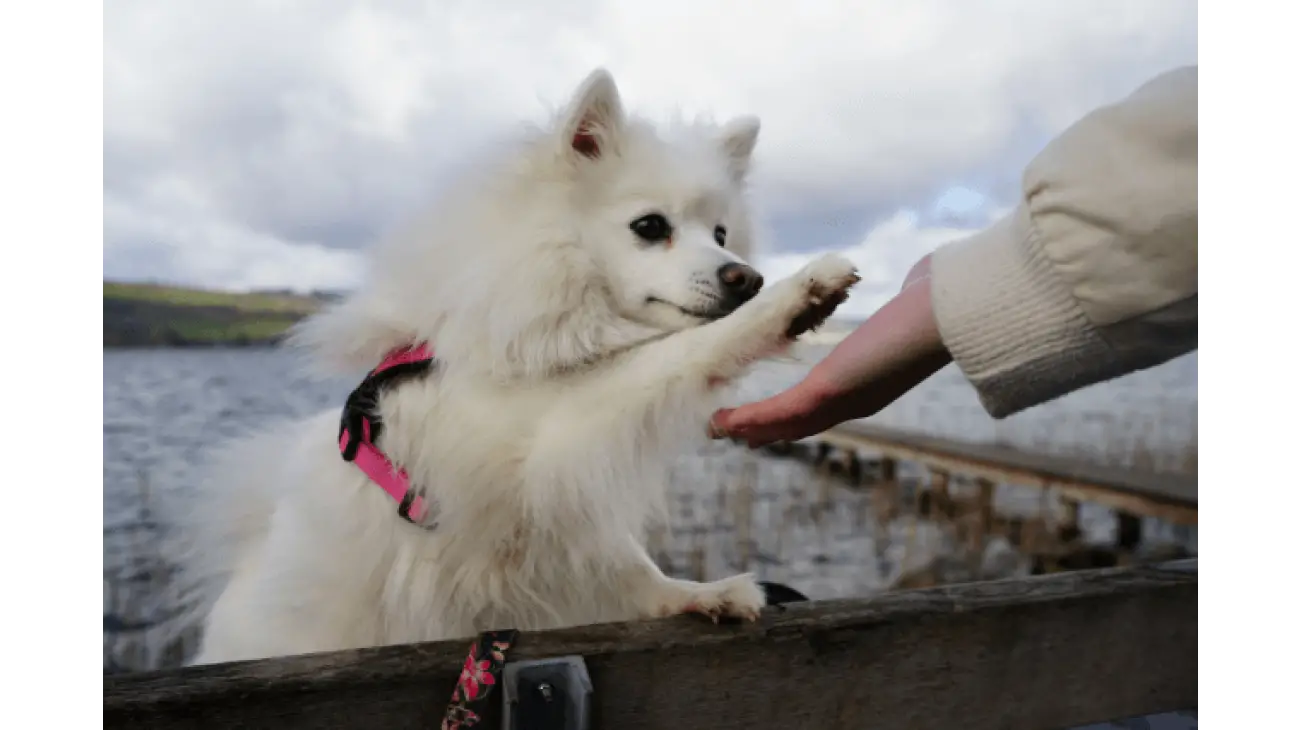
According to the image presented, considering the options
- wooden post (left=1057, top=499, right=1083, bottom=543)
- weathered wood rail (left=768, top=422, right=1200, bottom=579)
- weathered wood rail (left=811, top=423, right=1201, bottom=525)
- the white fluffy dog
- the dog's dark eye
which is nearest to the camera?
the white fluffy dog

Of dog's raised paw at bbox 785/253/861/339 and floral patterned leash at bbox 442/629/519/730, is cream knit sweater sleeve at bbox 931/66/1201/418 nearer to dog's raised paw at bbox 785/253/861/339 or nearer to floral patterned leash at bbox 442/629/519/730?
dog's raised paw at bbox 785/253/861/339

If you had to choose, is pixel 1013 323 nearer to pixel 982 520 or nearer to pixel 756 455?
pixel 756 455

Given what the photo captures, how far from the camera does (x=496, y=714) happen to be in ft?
1.84

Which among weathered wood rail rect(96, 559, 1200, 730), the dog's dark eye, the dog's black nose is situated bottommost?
weathered wood rail rect(96, 559, 1200, 730)

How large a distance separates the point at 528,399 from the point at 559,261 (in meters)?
0.18

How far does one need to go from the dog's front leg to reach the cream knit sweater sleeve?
291mm

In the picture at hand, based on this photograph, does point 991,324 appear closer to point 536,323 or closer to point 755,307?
point 755,307

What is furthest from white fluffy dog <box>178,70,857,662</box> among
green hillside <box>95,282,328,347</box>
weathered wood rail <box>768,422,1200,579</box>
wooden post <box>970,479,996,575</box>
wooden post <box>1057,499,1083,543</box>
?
wooden post <box>1057,499,1083,543</box>

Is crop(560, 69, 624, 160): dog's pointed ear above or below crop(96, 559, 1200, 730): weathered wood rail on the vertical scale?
above

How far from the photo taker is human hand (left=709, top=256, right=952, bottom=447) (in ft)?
2.08

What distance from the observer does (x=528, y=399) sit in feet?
2.73

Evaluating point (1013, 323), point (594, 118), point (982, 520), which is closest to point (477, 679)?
point (1013, 323)

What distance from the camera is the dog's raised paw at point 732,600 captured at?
2.29 ft
